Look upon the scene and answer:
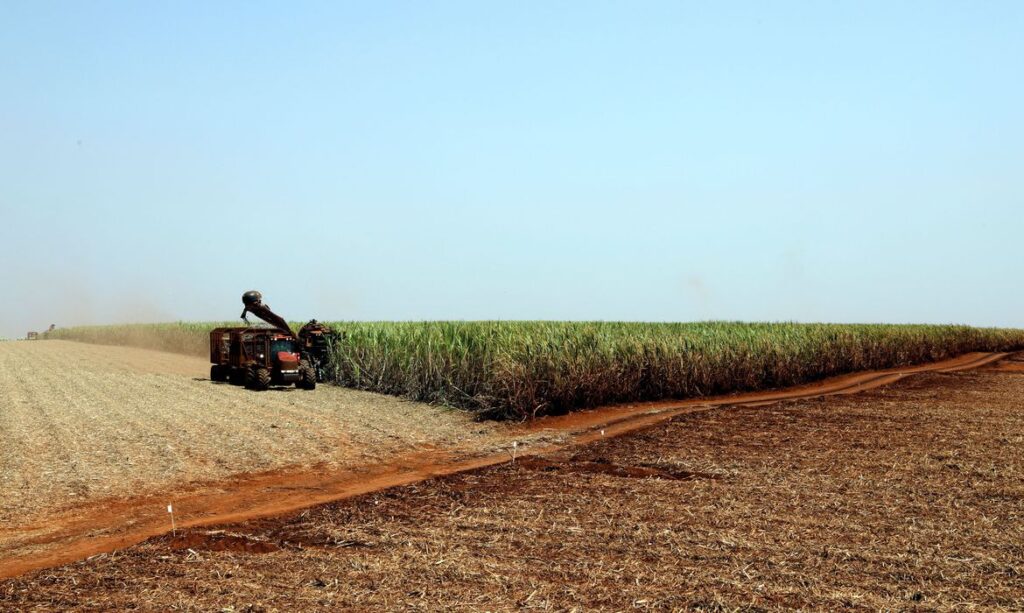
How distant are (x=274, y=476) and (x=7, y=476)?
388cm

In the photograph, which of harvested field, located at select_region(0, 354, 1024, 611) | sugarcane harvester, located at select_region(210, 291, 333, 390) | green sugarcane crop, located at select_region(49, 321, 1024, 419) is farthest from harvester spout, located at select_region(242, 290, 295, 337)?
harvested field, located at select_region(0, 354, 1024, 611)

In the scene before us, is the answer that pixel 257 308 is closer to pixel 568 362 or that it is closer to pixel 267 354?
pixel 267 354

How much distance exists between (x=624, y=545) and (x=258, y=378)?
18.5 meters

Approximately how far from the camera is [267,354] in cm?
2530

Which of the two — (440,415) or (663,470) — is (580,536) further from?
(440,415)

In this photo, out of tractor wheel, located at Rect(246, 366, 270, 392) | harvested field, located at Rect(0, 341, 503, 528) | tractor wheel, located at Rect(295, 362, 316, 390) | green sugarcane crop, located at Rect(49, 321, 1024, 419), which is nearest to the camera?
harvested field, located at Rect(0, 341, 503, 528)

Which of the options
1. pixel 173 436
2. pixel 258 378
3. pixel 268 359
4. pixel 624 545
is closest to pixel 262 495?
pixel 173 436

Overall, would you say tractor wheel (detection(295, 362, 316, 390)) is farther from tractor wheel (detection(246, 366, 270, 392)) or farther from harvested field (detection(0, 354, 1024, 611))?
harvested field (detection(0, 354, 1024, 611))

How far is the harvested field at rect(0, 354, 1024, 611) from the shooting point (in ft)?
23.6

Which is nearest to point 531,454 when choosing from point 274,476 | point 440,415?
point 274,476

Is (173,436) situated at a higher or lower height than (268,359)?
lower

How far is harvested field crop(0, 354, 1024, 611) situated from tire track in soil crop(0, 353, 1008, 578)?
2.07 ft

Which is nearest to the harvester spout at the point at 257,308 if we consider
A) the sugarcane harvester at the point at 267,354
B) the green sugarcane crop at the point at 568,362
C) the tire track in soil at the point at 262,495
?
the sugarcane harvester at the point at 267,354

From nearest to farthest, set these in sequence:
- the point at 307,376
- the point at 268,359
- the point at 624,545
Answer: the point at 624,545 → the point at 268,359 → the point at 307,376
